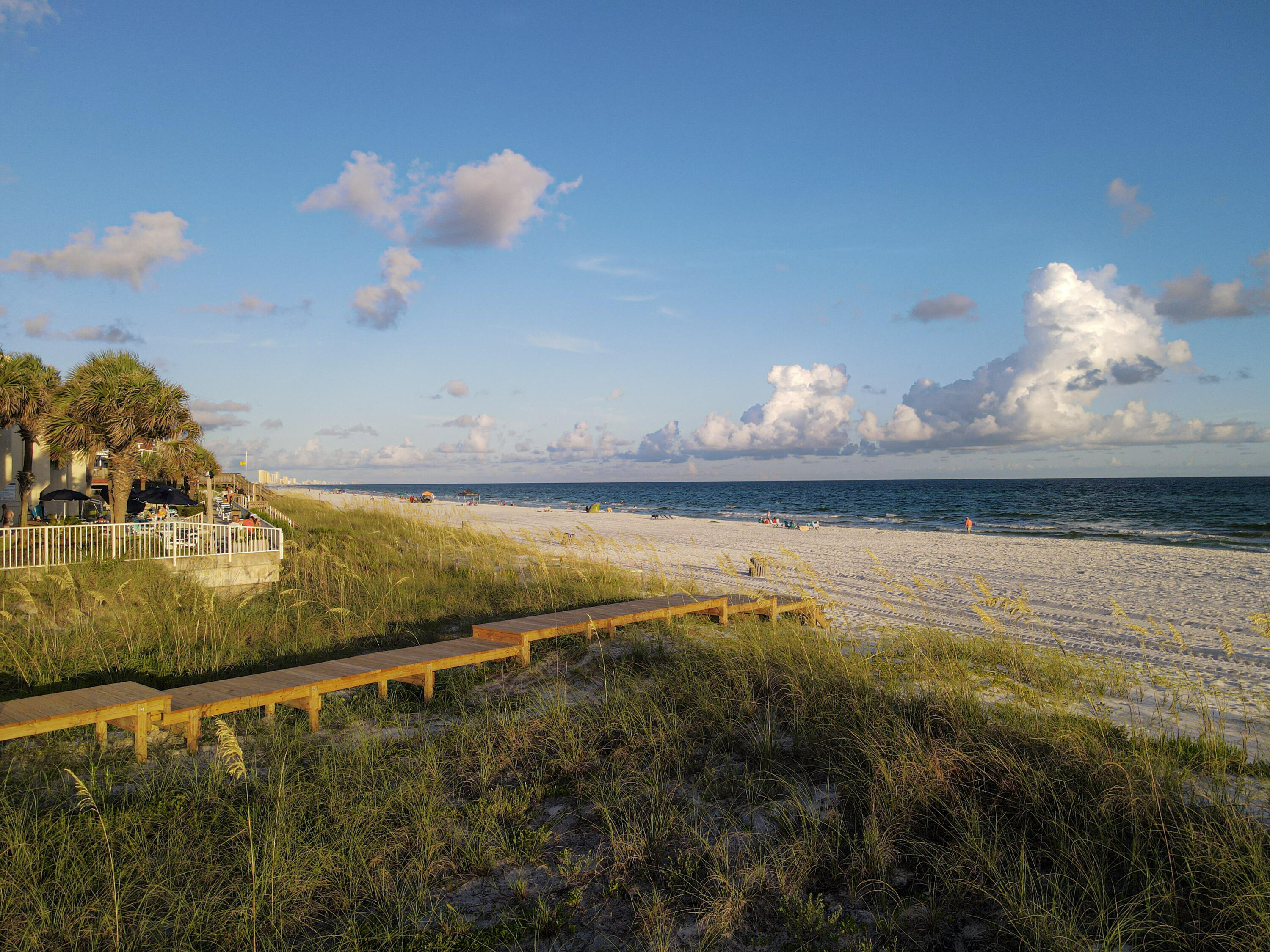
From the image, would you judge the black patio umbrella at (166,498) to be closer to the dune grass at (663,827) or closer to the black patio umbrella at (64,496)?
the black patio umbrella at (64,496)

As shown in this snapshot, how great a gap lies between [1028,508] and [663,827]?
53386 mm

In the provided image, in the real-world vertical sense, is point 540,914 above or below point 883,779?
below

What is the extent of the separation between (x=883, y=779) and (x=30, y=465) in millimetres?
21680

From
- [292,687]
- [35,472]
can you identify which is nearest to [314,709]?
[292,687]

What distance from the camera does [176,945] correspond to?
8.91 ft

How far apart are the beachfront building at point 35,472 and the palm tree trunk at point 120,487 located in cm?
709

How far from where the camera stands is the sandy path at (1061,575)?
952cm

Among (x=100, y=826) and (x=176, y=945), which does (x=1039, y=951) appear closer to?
(x=176, y=945)

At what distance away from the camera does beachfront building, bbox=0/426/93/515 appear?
2108 cm

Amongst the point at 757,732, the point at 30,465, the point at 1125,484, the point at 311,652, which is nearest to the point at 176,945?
the point at 757,732

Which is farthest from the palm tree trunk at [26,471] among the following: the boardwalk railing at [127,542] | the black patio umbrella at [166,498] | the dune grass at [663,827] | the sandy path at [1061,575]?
the dune grass at [663,827]

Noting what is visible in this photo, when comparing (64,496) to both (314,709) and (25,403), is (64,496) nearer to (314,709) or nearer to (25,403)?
(25,403)

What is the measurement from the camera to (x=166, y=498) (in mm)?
22844

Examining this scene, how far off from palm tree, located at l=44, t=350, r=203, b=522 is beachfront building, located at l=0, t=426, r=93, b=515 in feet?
21.8
